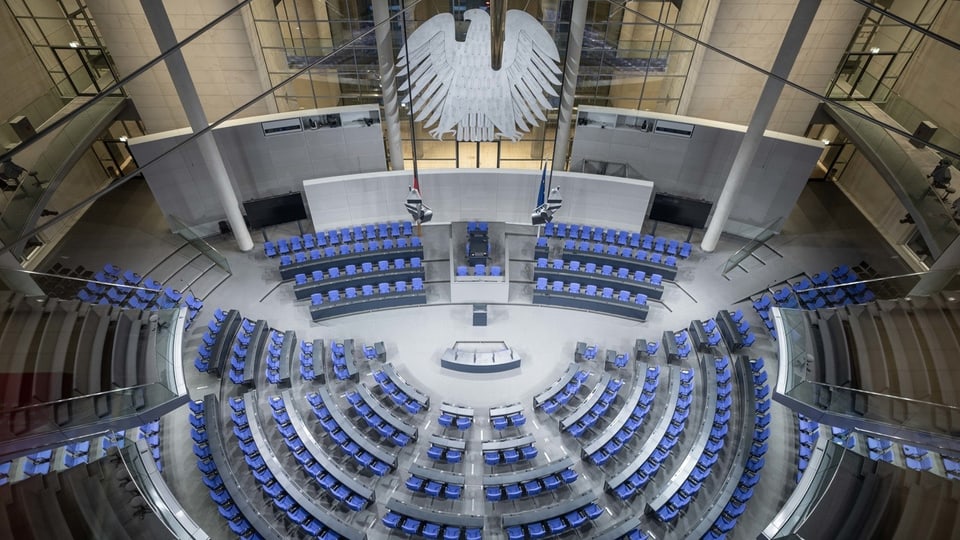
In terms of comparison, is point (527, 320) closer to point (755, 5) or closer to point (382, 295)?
A: point (382, 295)

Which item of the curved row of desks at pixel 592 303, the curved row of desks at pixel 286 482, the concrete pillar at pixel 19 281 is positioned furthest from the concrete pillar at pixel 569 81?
the concrete pillar at pixel 19 281

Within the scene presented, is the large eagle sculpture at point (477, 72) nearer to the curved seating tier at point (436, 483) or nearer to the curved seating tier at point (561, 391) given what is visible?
the curved seating tier at point (561, 391)

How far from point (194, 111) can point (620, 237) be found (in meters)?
13.8

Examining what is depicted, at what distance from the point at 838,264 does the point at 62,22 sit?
2685cm

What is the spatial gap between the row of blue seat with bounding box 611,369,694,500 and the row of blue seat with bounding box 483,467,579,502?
3.76 feet

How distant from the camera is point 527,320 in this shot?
17.4 meters

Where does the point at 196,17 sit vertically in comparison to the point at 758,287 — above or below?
above

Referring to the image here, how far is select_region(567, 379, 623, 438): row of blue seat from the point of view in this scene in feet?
46.9

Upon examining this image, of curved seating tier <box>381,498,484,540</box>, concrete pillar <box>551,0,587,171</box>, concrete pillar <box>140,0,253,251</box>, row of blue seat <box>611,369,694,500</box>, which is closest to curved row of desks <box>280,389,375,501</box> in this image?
curved seating tier <box>381,498,484,540</box>

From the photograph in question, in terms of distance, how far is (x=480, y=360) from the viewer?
15.8 metres

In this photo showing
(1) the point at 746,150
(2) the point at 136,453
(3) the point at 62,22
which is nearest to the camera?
(2) the point at 136,453

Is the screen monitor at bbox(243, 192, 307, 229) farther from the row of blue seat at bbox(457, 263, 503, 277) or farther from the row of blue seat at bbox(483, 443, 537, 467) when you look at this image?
the row of blue seat at bbox(483, 443, 537, 467)

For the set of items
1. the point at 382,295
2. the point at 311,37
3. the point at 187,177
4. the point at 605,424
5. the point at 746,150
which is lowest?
the point at 605,424

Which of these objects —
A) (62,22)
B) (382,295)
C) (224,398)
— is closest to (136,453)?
(224,398)
